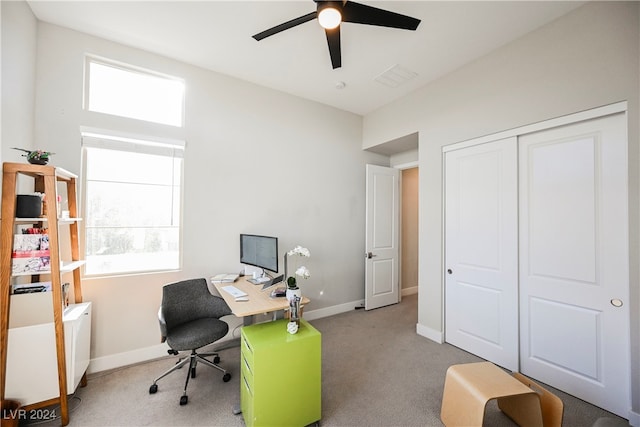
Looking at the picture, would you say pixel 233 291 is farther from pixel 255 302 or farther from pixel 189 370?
pixel 189 370

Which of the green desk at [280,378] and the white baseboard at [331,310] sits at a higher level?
the green desk at [280,378]

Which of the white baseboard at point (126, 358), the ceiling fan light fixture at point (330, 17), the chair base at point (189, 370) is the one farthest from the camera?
the white baseboard at point (126, 358)

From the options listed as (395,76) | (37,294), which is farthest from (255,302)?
(395,76)

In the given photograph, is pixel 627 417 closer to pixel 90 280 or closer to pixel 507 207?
pixel 507 207

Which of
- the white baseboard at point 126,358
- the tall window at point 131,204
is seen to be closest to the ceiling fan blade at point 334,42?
the tall window at point 131,204

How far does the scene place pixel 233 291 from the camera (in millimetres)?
2398

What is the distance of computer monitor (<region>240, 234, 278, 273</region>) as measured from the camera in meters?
2.62

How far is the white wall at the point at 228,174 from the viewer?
2.35 m

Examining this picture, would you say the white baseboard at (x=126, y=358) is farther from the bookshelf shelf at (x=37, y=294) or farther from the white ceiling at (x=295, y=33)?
the white ceiling at (x=295, y=33)

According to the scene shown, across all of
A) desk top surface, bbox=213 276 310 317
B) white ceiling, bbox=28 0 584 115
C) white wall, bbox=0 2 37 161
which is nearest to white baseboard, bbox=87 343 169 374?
desk top surface, bbox=213 276 310 317

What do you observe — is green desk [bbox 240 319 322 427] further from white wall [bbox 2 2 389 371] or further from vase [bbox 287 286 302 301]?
white wall [bbox 2 2 389 371]

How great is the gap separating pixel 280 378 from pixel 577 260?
249 centimetres

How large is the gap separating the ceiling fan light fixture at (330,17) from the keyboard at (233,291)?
217 centimetres

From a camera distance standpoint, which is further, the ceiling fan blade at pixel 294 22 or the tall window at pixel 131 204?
the tall window at pixel 131 204
